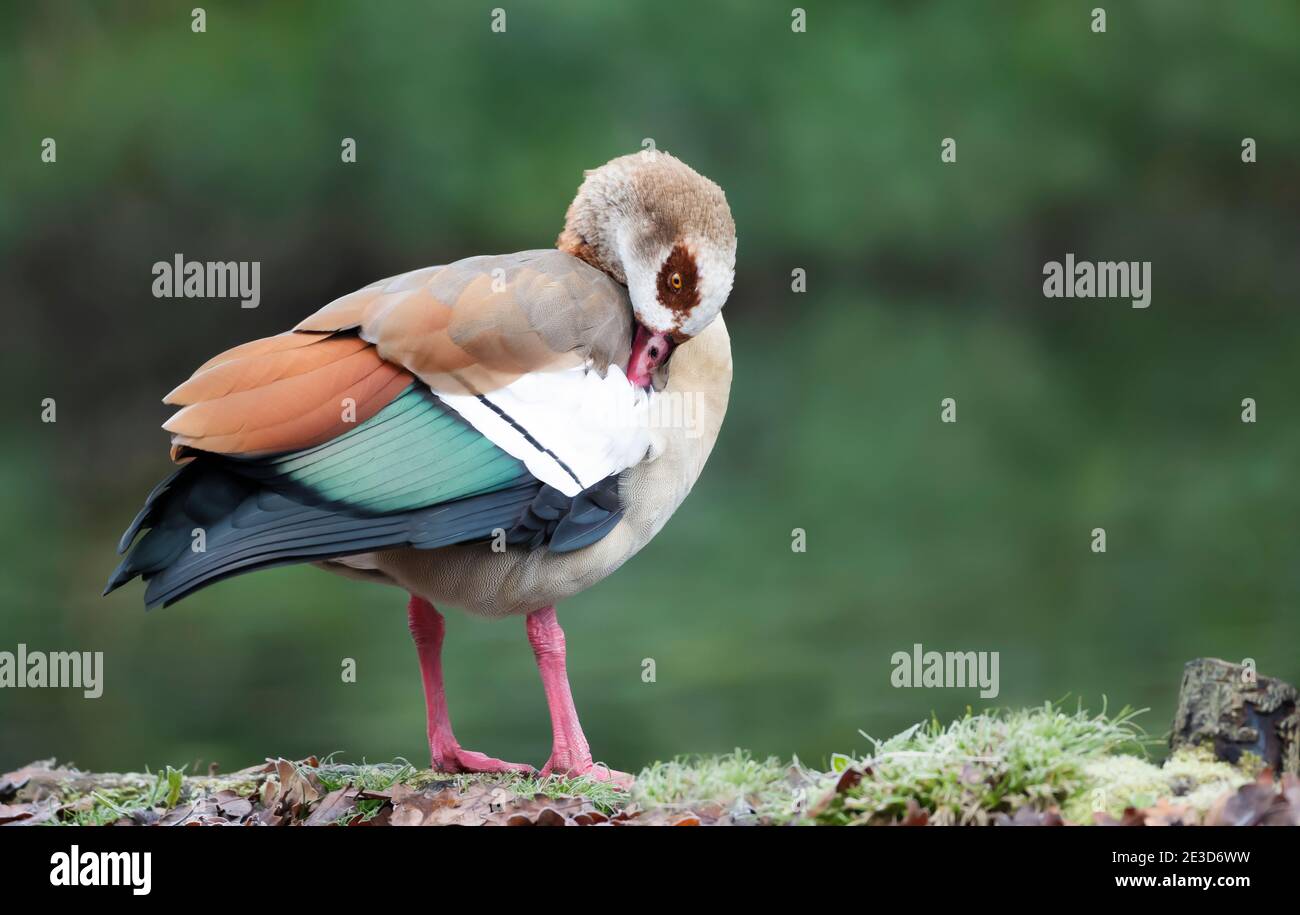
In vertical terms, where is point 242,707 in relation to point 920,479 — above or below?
below

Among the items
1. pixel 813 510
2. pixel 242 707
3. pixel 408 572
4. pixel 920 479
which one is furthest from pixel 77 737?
pixel 920 479

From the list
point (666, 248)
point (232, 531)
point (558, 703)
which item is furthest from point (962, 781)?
point (232, 531)

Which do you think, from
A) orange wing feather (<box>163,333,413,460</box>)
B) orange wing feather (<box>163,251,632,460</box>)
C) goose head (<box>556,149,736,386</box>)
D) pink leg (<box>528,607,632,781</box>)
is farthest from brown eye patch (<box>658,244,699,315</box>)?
pink leg (<box>528,607,632,781</box>)

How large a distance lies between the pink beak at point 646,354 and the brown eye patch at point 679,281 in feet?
0.26

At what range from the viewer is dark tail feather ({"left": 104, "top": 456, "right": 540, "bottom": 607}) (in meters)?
2.43

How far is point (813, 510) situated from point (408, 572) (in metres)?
4.80

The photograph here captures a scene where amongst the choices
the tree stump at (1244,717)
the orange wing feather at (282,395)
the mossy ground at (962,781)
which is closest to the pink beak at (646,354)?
the orange wing feather at (282,395)

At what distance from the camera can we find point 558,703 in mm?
2850

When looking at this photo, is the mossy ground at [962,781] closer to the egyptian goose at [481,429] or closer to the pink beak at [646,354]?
the egyptian goose at [481,429]

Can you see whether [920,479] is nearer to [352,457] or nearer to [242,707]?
[242,707]

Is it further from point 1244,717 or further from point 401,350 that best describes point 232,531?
point 1244,717

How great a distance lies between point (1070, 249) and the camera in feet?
36.6

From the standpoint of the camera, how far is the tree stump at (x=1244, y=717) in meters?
2.31

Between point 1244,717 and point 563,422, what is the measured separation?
126 centimetres
